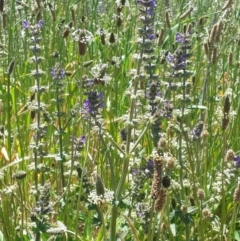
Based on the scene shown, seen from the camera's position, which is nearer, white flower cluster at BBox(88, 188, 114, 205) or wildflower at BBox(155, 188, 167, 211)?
wildflower at BBox(155, 188, 167, 211)

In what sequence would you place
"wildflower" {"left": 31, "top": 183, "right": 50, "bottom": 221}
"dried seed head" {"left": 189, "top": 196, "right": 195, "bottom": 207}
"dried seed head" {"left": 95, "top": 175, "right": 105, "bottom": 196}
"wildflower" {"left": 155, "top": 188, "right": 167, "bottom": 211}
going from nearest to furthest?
"wildflower" {"left": 155, "top": 188, "right": 167, "bottom": 211} < "dried seed head" {"left": 95, "top": 175, "right": 105, "bottom": 196} < "wildflower" {"left": 31, "top": 183, "right": 50, "bottom": 221} < "dried seed head" {"left": 189, "top": 196, "right": 195, "bottom": 207}

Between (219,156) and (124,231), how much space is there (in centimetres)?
56

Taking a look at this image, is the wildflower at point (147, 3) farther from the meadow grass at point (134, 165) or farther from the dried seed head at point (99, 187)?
the dried seed head at point (99, 187)

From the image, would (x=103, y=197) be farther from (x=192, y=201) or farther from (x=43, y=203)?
(x=192, y=201)

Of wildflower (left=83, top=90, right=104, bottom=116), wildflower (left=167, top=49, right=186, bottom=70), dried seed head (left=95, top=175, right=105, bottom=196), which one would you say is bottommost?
dried seed head (left=95, top=175, right=105, bottom=196)

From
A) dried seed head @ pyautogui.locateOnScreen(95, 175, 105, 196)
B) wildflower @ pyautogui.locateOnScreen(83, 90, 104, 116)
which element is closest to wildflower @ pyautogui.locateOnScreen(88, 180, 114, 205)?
dried seed head @ pyautogui.locateOnScreen(95, 175, 105, 196)

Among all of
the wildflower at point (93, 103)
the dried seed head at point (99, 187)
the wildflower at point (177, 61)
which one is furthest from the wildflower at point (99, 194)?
the wildflower at point (177, 61)

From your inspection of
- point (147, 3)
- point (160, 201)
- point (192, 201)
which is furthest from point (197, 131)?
point (160, 201)

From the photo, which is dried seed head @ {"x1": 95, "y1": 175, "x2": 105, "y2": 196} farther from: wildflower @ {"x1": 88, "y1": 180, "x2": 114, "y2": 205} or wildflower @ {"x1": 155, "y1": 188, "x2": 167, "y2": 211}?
wildflower @ {"x1": 155, "y1": 188, "x2": 167, "y2": 211}

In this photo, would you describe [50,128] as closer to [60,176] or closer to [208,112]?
[60,176]

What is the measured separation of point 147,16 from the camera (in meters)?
1.31

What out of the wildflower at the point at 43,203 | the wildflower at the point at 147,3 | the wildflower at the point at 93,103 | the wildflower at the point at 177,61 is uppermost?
the wildflower at the point at 147,3

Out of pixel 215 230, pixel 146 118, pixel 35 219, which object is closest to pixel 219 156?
pixel 215 230

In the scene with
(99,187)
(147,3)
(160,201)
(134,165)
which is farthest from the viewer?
(134,165)
